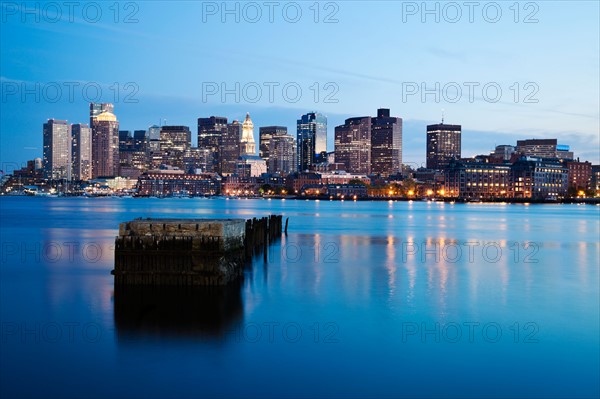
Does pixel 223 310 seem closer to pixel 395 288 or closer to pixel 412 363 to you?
pixel 412 363

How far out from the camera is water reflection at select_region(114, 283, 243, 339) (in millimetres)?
18531

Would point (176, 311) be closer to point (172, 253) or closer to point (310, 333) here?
point (172, 253)

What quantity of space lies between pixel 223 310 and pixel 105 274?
10821 millimetres

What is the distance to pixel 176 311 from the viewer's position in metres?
20.3

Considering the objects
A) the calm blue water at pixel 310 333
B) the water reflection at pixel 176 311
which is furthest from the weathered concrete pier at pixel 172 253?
the calm blue water at pixel 310 333

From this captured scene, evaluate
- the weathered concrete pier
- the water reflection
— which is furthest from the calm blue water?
the weathered concrete pier

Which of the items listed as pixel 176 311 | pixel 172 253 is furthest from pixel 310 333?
pixel 172 253

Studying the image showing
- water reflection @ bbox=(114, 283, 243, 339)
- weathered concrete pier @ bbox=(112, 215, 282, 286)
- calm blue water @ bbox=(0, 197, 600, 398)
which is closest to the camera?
calm blue water @ bbox=(0, 197, 600, 398)

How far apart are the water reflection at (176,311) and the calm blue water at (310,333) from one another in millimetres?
71

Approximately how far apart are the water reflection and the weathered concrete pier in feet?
1.32

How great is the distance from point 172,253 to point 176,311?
3.13 m

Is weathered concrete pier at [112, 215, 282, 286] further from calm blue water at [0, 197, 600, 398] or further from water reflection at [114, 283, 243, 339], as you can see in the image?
calm blue water at [0, 197, 600, 398]

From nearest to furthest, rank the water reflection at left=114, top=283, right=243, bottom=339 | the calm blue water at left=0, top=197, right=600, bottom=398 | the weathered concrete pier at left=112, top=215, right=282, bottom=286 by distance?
the calm blue water at left=0, top=197, right=600, bottom=398
the water reflection at left=114, top=283, right=243, bottom=339
the weathered concrete pier at left=112, top=215, right=282, bottom=286

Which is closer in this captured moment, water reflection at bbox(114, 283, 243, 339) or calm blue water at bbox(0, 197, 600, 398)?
calm blue water at bbox(0, 197, 600, 398)
